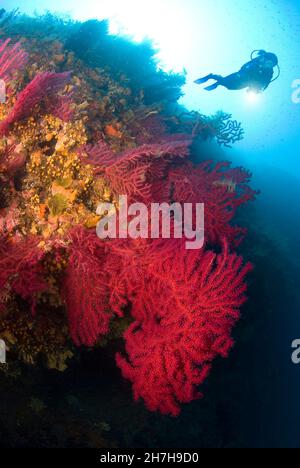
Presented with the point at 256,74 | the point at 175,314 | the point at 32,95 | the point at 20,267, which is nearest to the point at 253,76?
the point at 256,74

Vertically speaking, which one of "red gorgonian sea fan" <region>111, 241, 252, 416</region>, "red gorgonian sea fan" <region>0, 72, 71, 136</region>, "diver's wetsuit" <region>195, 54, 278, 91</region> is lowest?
"red gorgonian sea fan" <region>111, 241, 252, 416</region>

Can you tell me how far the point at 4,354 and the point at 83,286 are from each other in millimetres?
1251

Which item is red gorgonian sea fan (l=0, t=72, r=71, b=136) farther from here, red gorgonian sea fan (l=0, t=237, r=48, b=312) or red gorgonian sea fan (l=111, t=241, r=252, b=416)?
red gorgonian sea fan (l=111, t=241, r=252, b=416)

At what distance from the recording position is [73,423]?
12.9 ft

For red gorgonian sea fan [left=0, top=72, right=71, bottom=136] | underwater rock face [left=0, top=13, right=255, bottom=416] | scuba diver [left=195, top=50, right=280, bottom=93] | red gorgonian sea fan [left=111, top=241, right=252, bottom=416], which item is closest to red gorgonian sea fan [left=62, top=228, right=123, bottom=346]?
underwater rock face [left=0, top=13, right=255, bottom=416]

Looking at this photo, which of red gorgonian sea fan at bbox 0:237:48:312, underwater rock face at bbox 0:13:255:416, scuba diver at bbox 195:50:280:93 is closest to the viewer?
red gorgonian sea fan at bbox 0:237:48:312

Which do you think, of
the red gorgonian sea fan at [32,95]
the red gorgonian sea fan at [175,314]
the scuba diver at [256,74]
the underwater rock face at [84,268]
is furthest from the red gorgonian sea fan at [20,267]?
the scuba diver at [256,74]

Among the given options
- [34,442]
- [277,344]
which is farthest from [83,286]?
[277,344]

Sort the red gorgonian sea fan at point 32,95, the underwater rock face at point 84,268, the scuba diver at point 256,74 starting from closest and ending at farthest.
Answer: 1. the underwater rock face at point 84,268
2. the red gorgonian sea fan at point 32,95
3. the scuba diver at point 256,74

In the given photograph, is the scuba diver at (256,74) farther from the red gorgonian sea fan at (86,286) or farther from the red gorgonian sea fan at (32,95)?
the red gorgonian sea fan at (86,286)

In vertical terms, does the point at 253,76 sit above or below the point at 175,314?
above

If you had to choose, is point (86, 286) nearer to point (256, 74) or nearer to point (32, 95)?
Result: point (32, 95)

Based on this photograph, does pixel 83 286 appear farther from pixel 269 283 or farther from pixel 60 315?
pixel 269 283

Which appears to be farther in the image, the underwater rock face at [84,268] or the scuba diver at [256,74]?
the scuba diver at [256,74]
